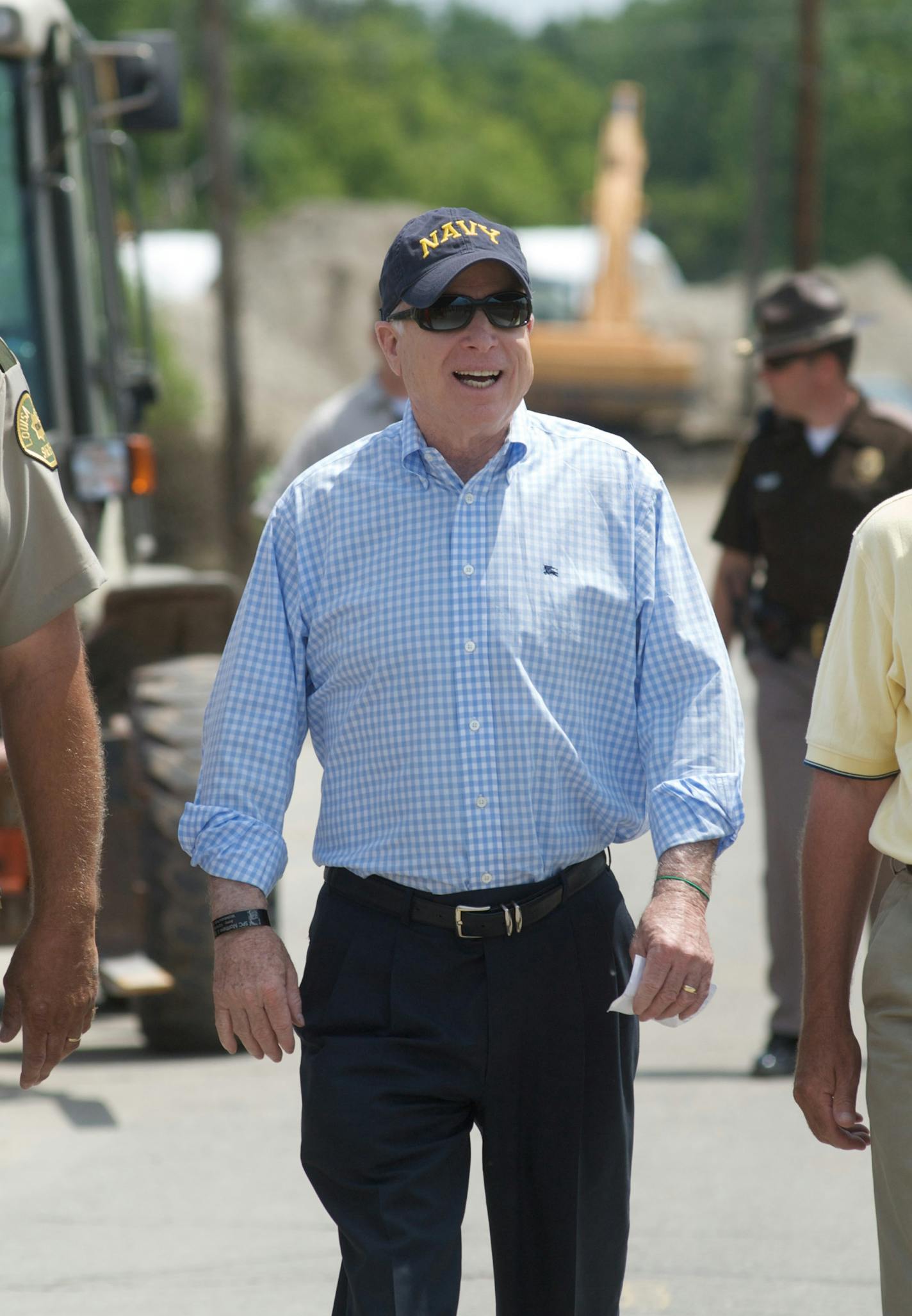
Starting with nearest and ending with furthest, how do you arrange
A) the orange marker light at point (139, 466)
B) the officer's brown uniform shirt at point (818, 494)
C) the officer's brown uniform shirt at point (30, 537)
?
the officer's brown uniform shirt at point (30, 537) < the officer's brown uniform shirt at point (818, 494) < the orange marker light at point (139, 466)

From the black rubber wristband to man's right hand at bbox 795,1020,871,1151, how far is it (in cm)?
83

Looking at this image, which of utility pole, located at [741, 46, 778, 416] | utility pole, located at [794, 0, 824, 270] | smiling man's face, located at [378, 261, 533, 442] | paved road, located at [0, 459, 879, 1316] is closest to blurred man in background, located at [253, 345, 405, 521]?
paved road, located at [0, 459, 879, 1316]

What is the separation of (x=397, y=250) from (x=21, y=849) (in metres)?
2.75

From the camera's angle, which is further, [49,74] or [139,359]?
[139,359]

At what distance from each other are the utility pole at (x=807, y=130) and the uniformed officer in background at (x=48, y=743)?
2346cm

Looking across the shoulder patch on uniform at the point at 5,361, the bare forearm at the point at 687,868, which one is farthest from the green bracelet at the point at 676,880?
the shoulder patch on uniform at the point at 5,361

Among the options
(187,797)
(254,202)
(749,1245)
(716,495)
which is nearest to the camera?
(749,1245)

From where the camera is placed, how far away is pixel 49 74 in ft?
19.8

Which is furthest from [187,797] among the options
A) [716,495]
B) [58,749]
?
[716,495]

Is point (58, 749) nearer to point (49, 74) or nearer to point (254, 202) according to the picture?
point (49, 74)

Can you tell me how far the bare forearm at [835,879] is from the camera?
2.95 metres

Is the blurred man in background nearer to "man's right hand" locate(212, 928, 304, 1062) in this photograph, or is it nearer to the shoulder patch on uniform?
the shoulder patch on uniform

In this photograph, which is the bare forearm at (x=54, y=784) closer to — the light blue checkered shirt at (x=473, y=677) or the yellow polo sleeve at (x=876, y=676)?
the light blue checkered shirt at (x=473, y=677)

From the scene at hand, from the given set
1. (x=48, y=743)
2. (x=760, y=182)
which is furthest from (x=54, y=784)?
(x=760, y=182)
